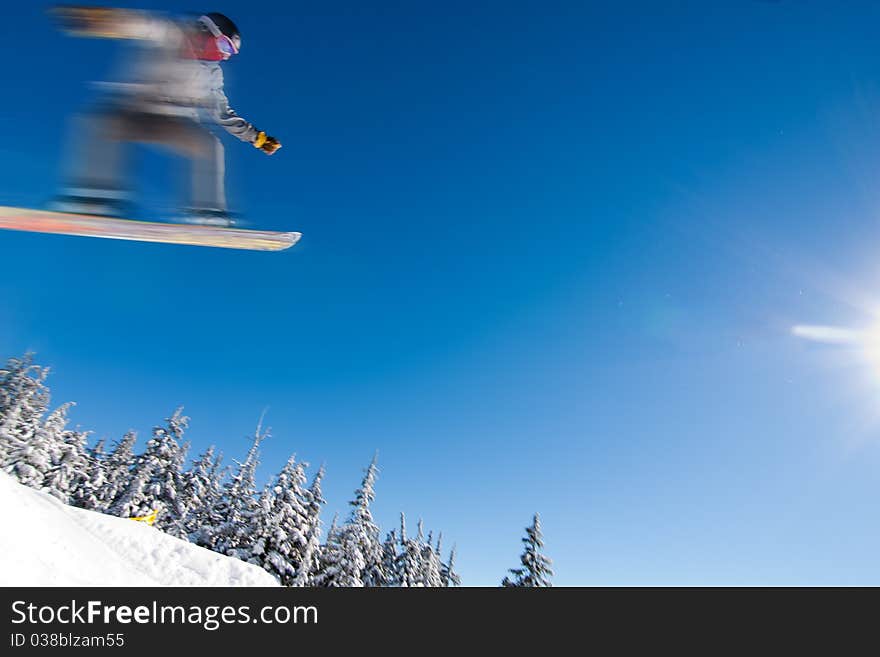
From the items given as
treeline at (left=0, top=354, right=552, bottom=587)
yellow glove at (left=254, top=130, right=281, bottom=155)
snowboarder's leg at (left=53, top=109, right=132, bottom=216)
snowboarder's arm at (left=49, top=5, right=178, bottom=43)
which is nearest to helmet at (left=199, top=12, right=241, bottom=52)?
snowboarder's arm at (left=49, top=5, right=178, bottom=43)

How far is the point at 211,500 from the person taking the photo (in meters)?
34.6

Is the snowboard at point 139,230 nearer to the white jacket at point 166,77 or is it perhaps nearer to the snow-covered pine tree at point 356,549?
the white jacket at point 166,77

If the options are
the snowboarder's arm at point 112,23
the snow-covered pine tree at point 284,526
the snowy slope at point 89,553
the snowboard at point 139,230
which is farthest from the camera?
the snow-covered pine tree at point 284,526

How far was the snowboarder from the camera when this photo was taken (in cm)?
525

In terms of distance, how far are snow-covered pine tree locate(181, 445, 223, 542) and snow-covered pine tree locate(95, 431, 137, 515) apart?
3.70 m

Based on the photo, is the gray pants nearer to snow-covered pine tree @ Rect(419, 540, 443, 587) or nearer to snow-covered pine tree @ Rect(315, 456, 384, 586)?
snow-covered pine tree @ Rect(315, 456, 384, 586)

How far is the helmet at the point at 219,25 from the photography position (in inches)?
207

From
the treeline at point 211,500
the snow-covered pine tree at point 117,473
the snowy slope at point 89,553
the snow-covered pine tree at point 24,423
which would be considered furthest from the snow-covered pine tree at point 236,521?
the snowy slope at point 89,553

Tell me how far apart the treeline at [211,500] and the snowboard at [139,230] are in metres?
21.1

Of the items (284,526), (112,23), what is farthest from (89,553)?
(284,526)

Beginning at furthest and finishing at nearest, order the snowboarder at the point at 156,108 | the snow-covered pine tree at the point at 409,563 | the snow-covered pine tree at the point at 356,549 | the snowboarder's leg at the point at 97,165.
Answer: the snow-covered pine tree at the point at 409,563 → the snow-covered pine tree at the point at 356,549 → the snowboarder's leg at the point at 97,165 → the snowboarder at the point at 156,108
